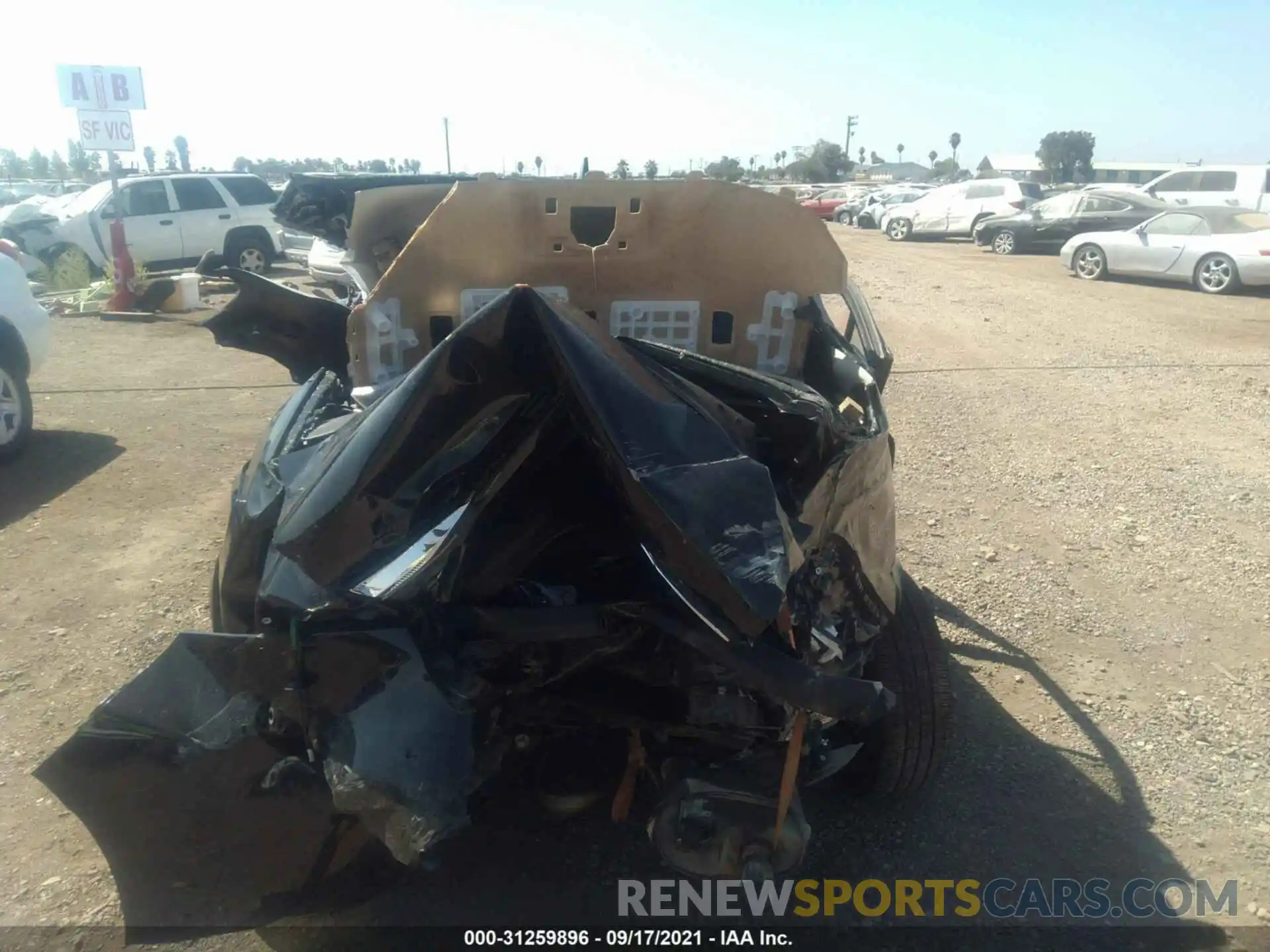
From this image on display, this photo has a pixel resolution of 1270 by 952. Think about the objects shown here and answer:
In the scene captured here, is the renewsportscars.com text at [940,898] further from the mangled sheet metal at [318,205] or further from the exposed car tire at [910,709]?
the mangled sheet metal at [318,205]

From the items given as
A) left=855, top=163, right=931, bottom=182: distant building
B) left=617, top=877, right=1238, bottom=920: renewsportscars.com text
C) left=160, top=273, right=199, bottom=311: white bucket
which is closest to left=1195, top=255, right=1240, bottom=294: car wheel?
left=617, top=877, right=1238, bottom=920: renewsportscars.com text

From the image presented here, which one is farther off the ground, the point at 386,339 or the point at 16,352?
the point at 386,339

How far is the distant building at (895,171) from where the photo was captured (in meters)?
70.1

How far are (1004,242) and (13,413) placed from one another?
1999cm

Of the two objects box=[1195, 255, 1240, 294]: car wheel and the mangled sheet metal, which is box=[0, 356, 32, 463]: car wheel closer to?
the mangled sheet metal

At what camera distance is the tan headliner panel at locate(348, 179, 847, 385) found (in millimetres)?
3098

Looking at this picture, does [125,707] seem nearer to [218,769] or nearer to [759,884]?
[218,769]

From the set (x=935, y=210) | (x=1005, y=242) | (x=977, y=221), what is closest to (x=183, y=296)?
(x=1005, y=242)

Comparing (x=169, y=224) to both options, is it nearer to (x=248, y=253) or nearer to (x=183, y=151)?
(x=248, y=253)

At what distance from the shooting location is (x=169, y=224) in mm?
14266

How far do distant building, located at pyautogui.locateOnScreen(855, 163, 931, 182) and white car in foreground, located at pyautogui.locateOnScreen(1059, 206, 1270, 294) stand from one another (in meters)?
52.1

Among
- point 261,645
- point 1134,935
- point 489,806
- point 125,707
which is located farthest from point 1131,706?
point 125,707

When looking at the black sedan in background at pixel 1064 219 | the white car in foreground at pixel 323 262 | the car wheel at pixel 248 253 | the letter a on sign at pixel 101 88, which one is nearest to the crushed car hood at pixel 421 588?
the white car in foreground at pixel 323 262

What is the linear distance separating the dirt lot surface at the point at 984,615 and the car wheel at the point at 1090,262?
7.49 metres
